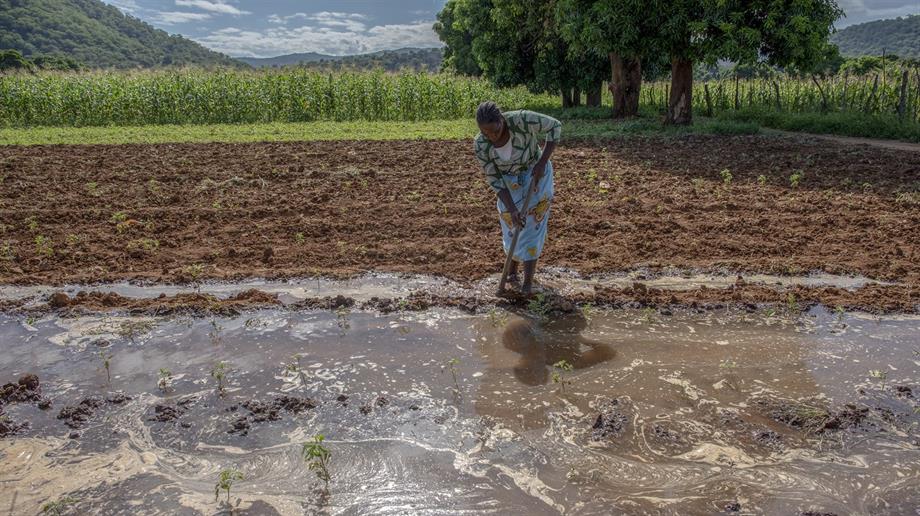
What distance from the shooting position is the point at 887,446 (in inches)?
143

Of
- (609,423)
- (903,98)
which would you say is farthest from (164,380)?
(903,98)

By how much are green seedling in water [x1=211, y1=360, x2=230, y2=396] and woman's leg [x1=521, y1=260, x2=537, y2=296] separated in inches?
94.6

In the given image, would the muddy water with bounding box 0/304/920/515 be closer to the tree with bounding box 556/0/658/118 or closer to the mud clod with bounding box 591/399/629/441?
the mud clod with bounding box 591/399/629/441

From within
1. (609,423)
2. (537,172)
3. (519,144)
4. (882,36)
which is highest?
(882,36)

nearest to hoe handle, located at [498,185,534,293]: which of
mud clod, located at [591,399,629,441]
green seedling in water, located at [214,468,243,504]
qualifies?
mud clod, located at [591,399,629,441]

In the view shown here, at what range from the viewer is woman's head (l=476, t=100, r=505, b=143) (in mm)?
4750

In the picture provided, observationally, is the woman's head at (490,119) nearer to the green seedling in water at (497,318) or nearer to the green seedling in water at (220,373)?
the green seedling in water at (497,318)

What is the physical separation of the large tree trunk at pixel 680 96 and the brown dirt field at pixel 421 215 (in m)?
4.95

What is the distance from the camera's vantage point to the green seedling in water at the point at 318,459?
3.40 meters

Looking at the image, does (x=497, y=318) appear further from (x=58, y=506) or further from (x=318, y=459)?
(x=58, y=506)

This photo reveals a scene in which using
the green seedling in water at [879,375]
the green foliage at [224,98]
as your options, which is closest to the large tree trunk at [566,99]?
the green foliage at [224,98]

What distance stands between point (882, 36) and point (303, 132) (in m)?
109

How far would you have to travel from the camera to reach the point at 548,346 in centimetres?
493

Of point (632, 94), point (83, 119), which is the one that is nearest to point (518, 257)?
point (632, 94)
